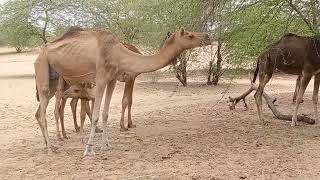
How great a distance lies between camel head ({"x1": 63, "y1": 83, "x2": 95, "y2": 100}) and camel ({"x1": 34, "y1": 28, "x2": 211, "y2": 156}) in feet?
1.55

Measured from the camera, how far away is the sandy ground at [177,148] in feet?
22.4

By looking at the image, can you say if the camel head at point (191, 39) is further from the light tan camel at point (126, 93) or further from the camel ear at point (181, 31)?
the light tan camel at point (126, 93)

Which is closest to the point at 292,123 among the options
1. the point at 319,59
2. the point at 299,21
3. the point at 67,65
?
the point at 319,59

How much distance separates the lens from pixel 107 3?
937 inches

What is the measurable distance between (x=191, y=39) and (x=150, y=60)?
79cm

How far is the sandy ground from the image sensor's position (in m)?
6.82

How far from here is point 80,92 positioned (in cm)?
912

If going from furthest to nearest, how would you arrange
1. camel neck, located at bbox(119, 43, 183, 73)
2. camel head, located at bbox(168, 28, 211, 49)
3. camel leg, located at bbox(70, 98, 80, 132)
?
camel leg, located at bbox(70, 98, 80, 132), camel neck, located at bbox(119, 43, 183, 73), camel head, located at bbox(168, 28, 211, 49)

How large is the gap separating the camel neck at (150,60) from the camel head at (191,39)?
120 mm

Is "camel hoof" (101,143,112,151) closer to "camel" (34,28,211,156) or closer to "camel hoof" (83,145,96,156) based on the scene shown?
"camel" (34,28,211,156)

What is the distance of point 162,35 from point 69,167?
10811 millimetres

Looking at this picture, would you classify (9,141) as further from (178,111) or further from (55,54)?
(178,111)

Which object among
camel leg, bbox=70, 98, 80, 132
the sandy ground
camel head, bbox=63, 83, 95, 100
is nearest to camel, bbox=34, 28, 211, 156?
camel head, bbox=63, 83, 95, 100

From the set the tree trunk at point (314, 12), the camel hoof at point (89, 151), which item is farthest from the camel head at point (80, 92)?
the tree trunk at point (314, 12)
